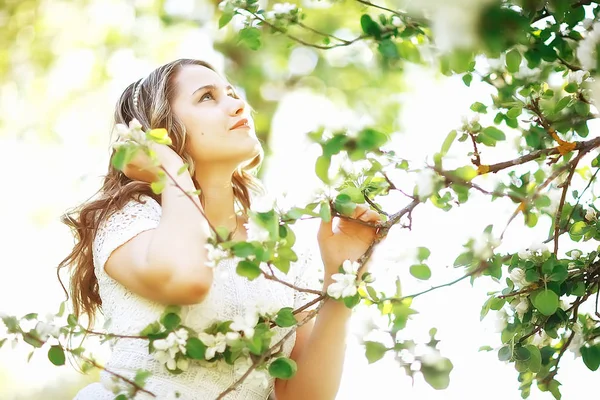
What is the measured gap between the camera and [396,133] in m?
1.62

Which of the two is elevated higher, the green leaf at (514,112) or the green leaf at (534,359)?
the green leaf at (514,112)

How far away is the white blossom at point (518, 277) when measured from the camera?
146 cm

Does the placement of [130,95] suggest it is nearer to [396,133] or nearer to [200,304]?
[200,304]

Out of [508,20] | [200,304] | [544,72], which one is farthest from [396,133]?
[508,20]

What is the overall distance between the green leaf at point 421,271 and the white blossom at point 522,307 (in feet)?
1.22

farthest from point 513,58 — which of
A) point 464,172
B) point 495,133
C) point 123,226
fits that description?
point 123,226

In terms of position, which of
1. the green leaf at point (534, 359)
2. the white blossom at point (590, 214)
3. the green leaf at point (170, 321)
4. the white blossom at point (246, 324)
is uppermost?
the white blossom at point (246, 324)

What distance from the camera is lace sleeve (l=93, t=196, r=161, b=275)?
69.2 inches

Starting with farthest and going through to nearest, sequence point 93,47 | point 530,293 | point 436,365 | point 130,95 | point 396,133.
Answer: point 93,47, point 130,95, point 396,133, point 530,293, point 436,365

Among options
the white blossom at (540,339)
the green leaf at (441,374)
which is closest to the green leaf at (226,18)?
the green leaf at (441,374)

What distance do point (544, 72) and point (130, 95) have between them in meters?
1.17

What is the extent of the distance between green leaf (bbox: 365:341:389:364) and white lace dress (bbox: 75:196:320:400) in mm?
541

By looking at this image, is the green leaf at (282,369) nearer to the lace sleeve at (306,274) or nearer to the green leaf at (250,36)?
the green leaf at (250,36)

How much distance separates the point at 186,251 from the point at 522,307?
0.69m
